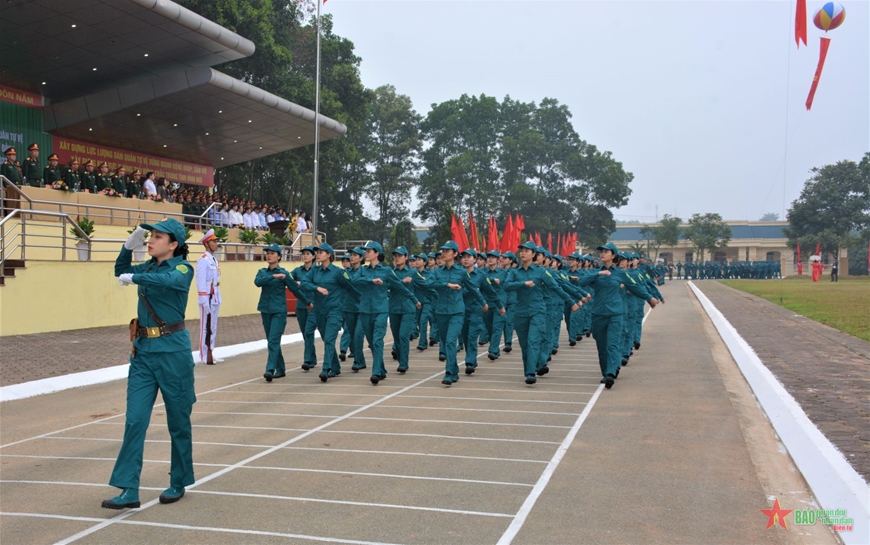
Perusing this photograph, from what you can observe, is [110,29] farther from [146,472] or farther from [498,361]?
[146,472]

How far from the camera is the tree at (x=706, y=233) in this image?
87.8 meters

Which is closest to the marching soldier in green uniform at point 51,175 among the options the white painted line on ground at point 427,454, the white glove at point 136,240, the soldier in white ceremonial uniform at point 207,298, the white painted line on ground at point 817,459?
the soldier in white ceremonial uniform at point 207,298

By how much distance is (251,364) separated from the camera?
14.8 meters

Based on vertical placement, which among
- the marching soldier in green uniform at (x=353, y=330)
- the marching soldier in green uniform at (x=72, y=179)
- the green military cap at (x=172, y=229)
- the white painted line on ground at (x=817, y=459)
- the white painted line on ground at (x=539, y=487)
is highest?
the marching soldier in green uniform at (x=72, y=179)

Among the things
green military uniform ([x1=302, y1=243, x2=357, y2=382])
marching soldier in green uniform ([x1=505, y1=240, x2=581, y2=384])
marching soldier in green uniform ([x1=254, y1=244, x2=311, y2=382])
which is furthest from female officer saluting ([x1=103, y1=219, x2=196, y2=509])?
marching soldier in green uniform ([x1=505, y1=240, x2=581, y2=384])

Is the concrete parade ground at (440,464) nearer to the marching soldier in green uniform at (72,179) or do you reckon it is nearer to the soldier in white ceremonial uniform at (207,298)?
the soldier in white ceremonial uniform at (207,298)

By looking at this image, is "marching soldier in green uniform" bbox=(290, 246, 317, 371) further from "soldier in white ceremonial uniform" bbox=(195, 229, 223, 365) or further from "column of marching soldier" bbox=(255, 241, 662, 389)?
"soldier in white ceremonial uniform" bbox=(195, 229, 223, 365)

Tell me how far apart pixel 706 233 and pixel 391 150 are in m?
41.2

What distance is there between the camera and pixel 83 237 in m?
18.0

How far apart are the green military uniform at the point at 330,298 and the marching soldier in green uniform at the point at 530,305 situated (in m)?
2.70

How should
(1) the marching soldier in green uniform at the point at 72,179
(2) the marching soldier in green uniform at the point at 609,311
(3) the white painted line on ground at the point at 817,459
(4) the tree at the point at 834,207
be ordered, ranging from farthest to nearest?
1. (4) the tree at the point at 834,207
2. (1) the marching soldier in green uniform at the point at 72,179
3. (2) the marching soldier in green uniform at the point at 609,311
4. (3) the white painted line on ground at the point at 817,459

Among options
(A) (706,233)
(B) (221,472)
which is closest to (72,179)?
(B) (221,472)

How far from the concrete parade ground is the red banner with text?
22835 mm

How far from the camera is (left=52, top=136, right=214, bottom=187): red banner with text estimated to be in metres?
31.4
